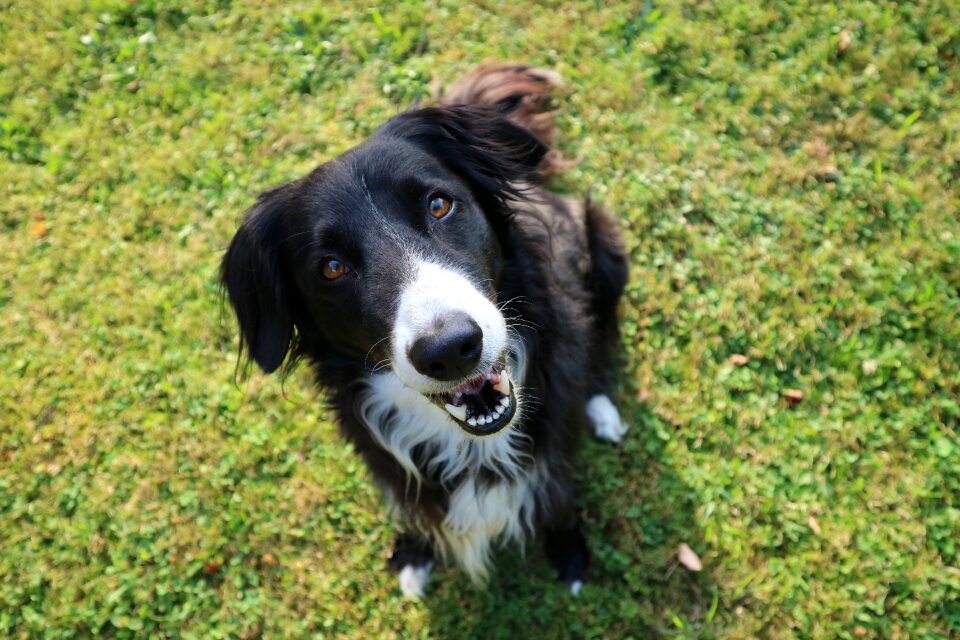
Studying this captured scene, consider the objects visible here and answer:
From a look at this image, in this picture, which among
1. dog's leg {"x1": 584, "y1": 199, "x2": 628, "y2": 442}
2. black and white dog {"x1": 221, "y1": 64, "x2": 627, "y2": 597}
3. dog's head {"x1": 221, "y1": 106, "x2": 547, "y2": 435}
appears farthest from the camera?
dog's leg {"x1": 584, "y1": 199, "x2": 628, "y2": 442}

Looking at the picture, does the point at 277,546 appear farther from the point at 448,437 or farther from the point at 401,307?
the point at 401,307

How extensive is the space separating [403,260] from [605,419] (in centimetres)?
203

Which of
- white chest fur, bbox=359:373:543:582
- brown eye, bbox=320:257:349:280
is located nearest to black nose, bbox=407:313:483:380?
brown eye, bbox=320:257:349:280

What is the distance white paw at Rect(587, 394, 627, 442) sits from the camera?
4004 mm

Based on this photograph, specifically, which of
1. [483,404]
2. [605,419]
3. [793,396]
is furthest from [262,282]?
[793,396]

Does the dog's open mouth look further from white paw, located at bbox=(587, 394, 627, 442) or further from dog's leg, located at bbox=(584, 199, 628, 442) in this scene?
white paw, located at bbox=(587, 394, 627, 442)

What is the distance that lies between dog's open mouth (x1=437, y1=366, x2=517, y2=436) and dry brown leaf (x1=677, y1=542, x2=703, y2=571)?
168 cm

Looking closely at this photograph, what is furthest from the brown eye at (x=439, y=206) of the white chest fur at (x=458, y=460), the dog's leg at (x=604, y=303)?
the dog's leg at (x=604, y=303)

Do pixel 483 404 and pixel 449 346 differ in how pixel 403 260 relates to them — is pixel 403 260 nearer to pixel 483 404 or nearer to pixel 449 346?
pixel 449 346

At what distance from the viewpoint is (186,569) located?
4039mm

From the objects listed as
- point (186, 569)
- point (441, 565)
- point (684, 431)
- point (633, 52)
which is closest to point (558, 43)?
point (633, 52)

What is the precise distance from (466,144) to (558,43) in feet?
8.97

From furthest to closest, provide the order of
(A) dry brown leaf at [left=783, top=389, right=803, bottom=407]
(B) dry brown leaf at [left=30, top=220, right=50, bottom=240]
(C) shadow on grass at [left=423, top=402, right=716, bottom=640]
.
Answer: (B) dry brown leaf at [left=30, top=220, right=50, bottom=240] → (A) dry brown leaf at [left=783, top=389, right=803, bottom=407] → (C) shadow on grass at [left=423, top=402, right=716, bottom=640]

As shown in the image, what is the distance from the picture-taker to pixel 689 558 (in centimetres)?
366
